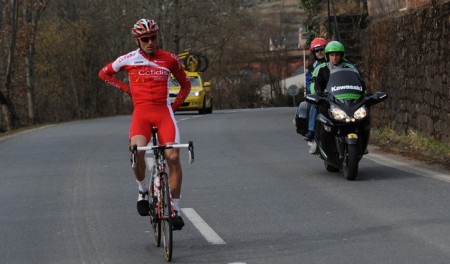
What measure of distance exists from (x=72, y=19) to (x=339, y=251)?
58.8m

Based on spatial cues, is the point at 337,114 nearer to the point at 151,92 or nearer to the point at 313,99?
the point at 313,99

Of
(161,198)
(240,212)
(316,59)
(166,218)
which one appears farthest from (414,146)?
(166,218)

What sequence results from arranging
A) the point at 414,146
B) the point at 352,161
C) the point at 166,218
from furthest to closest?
1. the point at 414,146
2. the point at 352,161
3. the point at 166,218

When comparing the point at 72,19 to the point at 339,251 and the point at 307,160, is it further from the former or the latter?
the point at 339,251

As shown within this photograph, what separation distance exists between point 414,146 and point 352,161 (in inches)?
202

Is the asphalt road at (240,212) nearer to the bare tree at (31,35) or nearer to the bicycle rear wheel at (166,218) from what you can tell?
the bicycle rear wheel at (166,218)

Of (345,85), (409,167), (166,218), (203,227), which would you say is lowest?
(409,167)

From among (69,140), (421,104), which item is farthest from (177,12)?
(421,104)

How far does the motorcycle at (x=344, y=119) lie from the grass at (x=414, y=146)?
1.78 meters

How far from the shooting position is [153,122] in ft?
30.1

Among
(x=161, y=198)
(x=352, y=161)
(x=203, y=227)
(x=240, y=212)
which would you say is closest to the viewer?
(x=161, y=198)

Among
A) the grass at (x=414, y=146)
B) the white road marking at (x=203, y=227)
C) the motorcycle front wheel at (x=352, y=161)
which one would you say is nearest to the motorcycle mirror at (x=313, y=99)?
the motorcycle front wheel at (x=352, y=161)

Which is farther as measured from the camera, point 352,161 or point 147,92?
point 352,161

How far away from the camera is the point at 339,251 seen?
8578 millimetres
